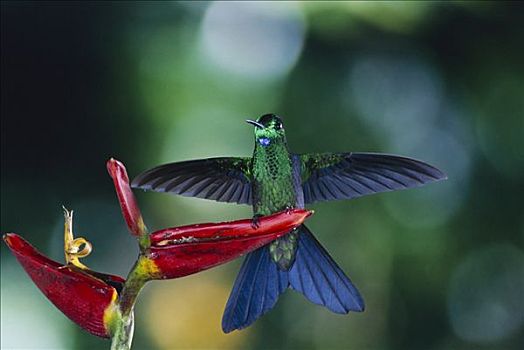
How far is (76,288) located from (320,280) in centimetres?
19

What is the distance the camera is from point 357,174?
0.63 metres

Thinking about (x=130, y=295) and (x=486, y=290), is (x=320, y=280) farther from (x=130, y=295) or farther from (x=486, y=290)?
(x=486, y=290)

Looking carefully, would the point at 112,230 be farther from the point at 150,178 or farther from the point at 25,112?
the point at 150,178

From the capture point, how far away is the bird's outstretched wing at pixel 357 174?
0.54 meters

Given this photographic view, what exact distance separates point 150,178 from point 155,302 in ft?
3.82

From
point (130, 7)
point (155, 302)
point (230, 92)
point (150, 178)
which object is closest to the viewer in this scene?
point (150, 178)

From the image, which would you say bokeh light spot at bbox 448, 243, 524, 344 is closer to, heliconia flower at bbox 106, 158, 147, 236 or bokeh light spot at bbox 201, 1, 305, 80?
bokeh light spot at bbox 201, 1, 305, 80

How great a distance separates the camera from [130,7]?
190cm

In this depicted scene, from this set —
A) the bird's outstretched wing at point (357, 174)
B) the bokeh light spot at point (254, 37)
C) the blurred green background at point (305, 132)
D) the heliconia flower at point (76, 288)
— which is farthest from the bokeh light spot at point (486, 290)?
the heliconia flower at point (76, 288)

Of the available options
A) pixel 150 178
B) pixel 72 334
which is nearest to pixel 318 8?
pixel 72 334

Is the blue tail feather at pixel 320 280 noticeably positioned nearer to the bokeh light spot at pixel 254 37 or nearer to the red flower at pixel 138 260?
the red flower at pixel 138 260

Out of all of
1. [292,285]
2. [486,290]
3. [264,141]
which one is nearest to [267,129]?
[264,141]

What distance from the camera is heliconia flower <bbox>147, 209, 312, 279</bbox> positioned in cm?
39

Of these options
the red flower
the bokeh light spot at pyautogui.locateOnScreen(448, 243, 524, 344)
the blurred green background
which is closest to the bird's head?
the red flower
